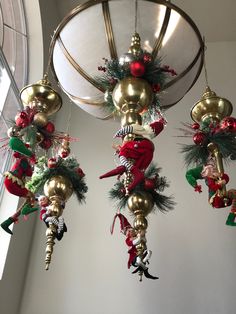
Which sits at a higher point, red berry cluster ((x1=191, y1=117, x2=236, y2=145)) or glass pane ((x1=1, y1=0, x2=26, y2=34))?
glass pane ((x1=1, y1=0, x2=26, y2=34))

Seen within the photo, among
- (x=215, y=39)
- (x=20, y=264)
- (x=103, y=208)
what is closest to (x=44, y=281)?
(x=20, y=264)

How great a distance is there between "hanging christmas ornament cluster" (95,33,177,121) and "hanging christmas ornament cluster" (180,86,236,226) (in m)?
0.23

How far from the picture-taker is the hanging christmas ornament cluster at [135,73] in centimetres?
128

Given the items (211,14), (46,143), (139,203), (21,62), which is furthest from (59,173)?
(211,14)

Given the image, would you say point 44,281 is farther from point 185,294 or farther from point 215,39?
point 215,39

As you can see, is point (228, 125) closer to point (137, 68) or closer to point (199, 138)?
point (199, 138)

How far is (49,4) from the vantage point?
323 cm

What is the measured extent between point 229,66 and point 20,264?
2544 millimetres

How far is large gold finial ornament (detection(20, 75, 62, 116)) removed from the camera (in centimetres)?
143

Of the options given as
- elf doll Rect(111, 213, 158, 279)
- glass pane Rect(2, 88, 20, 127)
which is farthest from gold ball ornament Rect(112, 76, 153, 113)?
glass pane Rect(2, 88, 20, 127)

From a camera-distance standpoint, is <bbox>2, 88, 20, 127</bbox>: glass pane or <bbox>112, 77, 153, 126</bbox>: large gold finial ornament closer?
<bbox>112, 77, 153, 126</bbox>: large gold finial ornament

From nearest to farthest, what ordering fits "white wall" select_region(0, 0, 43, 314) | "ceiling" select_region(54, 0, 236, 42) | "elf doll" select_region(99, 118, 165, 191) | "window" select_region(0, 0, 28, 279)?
"elf doll" select_region(99, 118, 165, 191) < "white wall" select_region(0, 0, 43, 314) < "window" select_region(0, 0, 28, 279) < "ceiling" select_region(54, 0, 236, 42)

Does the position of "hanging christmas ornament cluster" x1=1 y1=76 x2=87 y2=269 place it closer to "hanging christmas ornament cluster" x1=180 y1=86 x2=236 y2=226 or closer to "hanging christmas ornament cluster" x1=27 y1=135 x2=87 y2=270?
"hanging christmas ornament cluster" x1=27 y1=135 x2=87 y2=270

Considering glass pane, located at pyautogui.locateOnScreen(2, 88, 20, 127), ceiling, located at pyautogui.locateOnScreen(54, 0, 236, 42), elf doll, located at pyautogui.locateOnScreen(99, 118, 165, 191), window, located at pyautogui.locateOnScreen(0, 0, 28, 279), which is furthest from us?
ceiling, located at pyautogui.locateOnScreen(54, 0, 236, 42)
